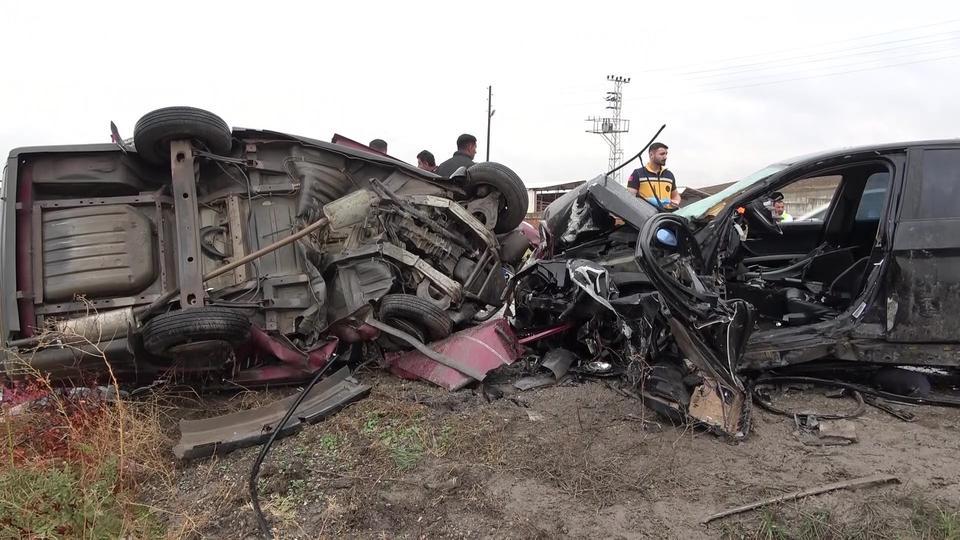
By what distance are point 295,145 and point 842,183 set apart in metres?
4.29

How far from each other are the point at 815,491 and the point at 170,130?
3959 millimetres

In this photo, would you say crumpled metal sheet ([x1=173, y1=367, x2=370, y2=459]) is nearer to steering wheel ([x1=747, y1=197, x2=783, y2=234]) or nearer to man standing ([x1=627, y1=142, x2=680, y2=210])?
steering wheel ([x1=747, y1=197, x2=783, y2=234])

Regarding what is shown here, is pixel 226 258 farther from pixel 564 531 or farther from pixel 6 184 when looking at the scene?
pixel 564 531

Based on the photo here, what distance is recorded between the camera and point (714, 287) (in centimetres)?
324

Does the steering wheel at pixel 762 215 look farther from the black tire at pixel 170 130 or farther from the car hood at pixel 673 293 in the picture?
the black tire at pixel 170 130

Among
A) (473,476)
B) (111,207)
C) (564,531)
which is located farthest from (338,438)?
(111,207)

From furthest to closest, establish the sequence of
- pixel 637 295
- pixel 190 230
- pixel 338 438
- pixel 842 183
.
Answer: pixel 842 183, pixel 190 230, pixel 637 295, pixel 338 438

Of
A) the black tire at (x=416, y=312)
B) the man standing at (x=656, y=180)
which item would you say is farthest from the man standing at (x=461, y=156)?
the black tire at (x=416, y=312)

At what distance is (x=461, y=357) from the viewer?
3838 mm

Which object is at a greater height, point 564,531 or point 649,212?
point 649,212

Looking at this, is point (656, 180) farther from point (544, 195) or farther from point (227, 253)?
point (544, 195)

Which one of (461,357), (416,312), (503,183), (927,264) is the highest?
(503,183)

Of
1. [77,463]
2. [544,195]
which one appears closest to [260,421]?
[77,463]

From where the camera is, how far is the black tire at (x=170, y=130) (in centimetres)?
346
